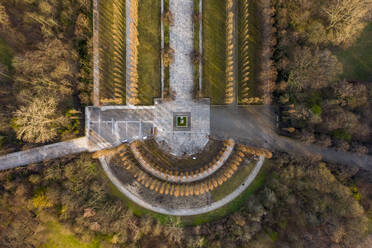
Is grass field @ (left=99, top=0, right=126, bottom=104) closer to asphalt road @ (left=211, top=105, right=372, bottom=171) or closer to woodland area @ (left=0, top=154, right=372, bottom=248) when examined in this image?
woodland area @ (left=0, top=154, right=372, bottom=248)

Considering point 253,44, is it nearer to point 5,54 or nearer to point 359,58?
point 359,58

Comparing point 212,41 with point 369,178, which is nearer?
point 369,178

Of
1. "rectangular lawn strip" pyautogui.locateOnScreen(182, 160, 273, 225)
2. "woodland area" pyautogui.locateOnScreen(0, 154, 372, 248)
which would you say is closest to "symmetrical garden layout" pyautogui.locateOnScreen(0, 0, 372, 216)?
"rectangular lawn strip" pyautogui.locateOnScreen(182, 160, 273, 225)

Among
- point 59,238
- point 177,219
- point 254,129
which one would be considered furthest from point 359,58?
point 59,238

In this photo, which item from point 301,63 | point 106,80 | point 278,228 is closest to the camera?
point 301,63

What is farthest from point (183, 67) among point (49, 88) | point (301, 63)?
point (49, 88)

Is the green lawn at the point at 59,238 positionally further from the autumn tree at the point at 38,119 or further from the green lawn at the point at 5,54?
the green lawn at the point at 5,54

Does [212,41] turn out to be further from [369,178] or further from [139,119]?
[369,178]
